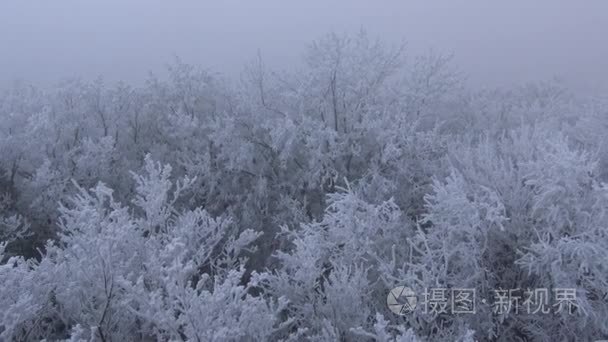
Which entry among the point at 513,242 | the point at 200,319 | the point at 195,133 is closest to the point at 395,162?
the point at 513,242

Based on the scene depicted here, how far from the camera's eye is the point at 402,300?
17.1 feet

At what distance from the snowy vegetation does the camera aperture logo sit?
0.45ft

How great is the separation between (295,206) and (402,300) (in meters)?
4.70

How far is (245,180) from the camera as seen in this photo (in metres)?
11.2

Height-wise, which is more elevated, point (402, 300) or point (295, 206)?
point (402, 300)

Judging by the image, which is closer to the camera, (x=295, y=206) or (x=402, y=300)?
(x=402, y=300)

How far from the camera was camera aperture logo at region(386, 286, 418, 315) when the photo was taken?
5062 millimetres

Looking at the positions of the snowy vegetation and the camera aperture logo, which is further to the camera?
the camera aperture logo

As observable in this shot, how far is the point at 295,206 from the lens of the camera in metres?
9.68

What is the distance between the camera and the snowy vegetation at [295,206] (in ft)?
15.3

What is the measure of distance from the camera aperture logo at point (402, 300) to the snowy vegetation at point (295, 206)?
0.45 ft

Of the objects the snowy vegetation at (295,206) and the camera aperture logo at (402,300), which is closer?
the snowy vegetation at (295,206)

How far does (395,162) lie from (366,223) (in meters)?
4.04

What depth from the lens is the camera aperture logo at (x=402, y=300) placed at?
5.06 meters
